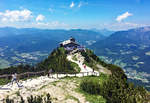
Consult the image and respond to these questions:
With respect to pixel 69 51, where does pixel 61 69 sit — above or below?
below

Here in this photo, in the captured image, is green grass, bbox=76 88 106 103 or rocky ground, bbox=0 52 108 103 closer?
rocky ground, bbox=0 52 108 103

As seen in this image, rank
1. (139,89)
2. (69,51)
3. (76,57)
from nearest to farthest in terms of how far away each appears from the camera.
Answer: (139,89), (76,57), (69,51)

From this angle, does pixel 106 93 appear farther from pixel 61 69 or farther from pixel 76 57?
pixel 76 57

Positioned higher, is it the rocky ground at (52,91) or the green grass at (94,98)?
the rocky ground at (52,91)

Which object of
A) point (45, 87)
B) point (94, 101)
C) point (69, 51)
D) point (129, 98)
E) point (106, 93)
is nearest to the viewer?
point (129, 98)

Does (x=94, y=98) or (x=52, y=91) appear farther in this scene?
(x=52, y=91)

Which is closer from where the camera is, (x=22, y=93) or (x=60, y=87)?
(x=22, y=93)

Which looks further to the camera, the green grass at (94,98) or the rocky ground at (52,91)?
the green grass at (94,98)

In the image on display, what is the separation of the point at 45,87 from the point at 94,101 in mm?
8524

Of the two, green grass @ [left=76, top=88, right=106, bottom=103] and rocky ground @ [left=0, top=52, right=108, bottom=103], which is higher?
rocky ground @ [left=0, top=52, right=108, bottom=103]

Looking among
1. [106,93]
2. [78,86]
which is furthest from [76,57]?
[106,93]

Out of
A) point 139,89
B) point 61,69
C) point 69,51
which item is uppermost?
point 69,51

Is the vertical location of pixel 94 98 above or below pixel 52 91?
below

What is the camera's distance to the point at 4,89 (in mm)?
25328
